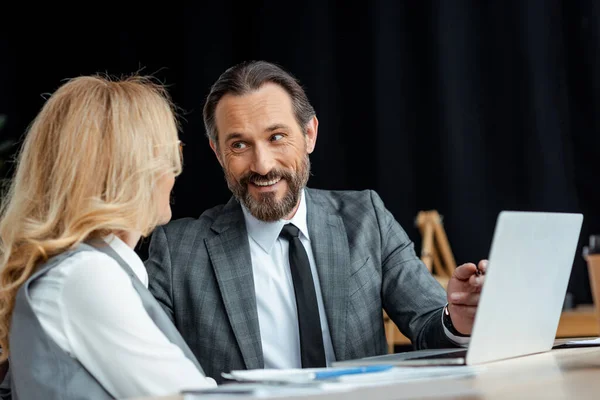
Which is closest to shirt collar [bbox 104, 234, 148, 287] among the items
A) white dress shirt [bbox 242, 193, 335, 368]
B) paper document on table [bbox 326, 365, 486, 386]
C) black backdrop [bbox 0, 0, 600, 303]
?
paper document on table [bbox 326, 365, 486, 386]

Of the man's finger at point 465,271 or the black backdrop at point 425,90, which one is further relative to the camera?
the black backdrop at point 425,90

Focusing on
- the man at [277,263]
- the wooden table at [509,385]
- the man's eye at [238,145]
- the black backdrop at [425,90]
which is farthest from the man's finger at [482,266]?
the black backdrop at [425,90]

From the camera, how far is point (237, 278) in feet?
6.77

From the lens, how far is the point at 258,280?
210 centimetres

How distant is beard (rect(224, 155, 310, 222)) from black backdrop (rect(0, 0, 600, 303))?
234 cm

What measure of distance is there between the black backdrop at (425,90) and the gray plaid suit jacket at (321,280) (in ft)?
7.24

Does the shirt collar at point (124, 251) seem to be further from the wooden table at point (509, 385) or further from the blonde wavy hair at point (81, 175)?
the wooden table at point (509, 385)

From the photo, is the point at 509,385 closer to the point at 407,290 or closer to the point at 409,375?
the point at 409,375

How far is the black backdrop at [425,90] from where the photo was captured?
14.0ft

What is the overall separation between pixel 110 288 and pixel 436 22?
12.1 ft

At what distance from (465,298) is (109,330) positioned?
0.73m

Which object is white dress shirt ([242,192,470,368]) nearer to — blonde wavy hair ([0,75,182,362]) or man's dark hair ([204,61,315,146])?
man's dark hair ([204,61,315,146])

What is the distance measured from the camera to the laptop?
1.21 meters

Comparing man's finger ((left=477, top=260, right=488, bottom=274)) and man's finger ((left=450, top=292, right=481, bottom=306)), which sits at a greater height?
man's finger ((left=477, top=260, right=488, bottom=274))
